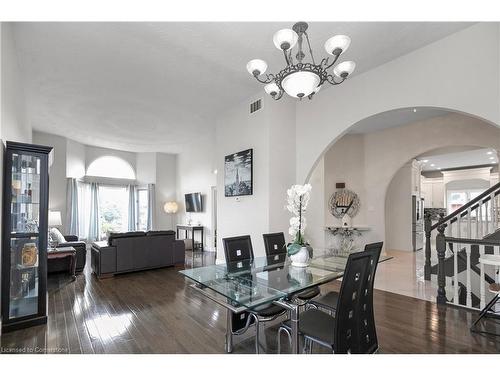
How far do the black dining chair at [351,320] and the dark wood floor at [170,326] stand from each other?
2.03 feet

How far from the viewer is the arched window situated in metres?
8.83

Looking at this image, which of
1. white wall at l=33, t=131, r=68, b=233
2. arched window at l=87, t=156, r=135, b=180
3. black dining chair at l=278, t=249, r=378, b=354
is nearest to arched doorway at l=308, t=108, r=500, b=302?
black dining chair at l=278, t=249, r=378, b=354

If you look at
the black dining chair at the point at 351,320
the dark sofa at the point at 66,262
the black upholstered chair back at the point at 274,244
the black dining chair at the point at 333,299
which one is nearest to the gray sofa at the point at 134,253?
the dark sofa at the point at 66,262

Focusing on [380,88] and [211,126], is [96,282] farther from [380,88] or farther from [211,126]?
[380,88]

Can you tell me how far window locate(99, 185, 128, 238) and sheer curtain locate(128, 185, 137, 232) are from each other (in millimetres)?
149

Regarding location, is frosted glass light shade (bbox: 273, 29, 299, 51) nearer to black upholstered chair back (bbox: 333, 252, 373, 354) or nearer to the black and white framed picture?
black upholstered chair back (bbox: 333, 252, 373, 354)

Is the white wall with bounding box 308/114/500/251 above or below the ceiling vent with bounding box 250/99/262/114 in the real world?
below

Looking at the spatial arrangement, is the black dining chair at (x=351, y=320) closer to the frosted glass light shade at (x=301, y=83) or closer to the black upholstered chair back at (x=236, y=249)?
the black upholstered chair back at (x=236, y=249)

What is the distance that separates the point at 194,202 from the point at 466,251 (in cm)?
693

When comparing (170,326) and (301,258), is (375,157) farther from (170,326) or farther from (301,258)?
(170,326)

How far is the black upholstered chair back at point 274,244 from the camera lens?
3.34m

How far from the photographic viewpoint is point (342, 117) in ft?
14.5
